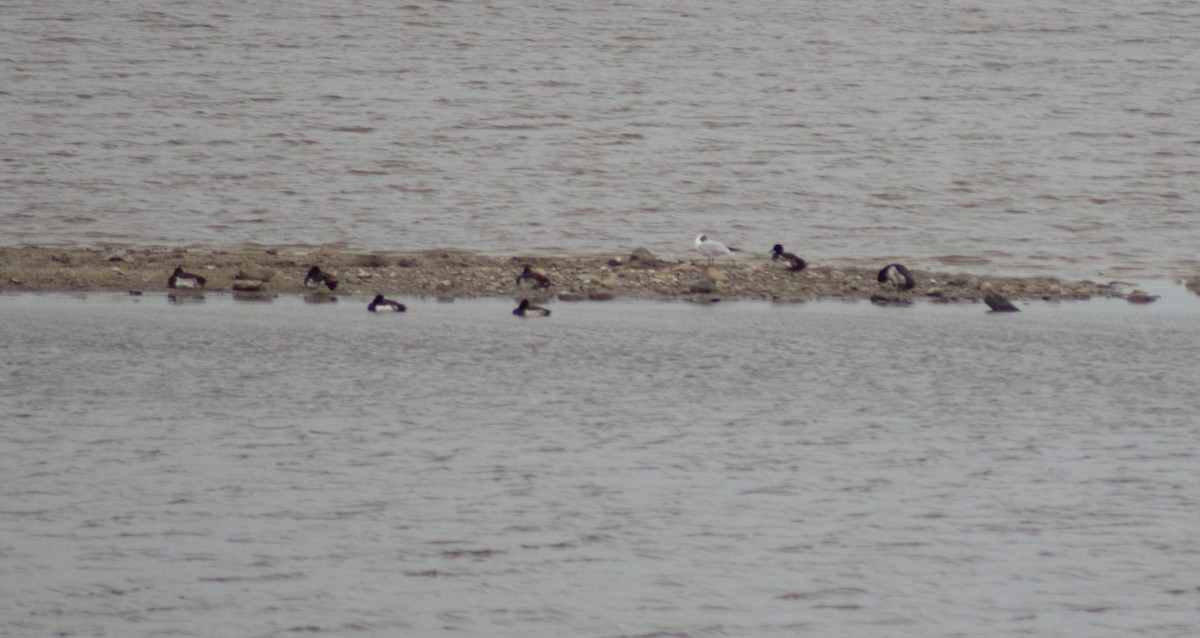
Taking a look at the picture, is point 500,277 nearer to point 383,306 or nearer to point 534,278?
point 534,278

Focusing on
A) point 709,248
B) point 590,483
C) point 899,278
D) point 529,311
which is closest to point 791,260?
point 709,248

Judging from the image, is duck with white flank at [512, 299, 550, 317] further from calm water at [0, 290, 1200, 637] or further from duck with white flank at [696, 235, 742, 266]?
duck with white flank at [696, 235, 742, 266]

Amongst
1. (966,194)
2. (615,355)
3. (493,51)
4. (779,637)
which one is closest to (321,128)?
(493,51)

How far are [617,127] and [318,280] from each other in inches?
614

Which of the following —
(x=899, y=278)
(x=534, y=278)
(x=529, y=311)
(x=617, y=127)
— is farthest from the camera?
(x=617, y=127)

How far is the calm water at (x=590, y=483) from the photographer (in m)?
6.78

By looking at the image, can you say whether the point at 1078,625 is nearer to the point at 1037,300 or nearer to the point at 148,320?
the point at 148,320

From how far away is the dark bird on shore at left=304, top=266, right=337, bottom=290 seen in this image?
59.0ft

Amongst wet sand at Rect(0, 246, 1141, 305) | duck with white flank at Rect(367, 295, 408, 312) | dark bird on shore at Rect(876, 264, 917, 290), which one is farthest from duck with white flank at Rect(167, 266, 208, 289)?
dark bird on shore at Rect(876, 264, 917, 290)

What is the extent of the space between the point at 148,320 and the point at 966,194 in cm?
1661

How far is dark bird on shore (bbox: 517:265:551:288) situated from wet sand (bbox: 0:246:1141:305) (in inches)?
1.5

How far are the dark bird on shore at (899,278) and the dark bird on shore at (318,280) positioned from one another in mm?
6301

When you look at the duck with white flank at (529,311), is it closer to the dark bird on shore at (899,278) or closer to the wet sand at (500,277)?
the wet sand at (500,277)

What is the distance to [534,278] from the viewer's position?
1827cm
